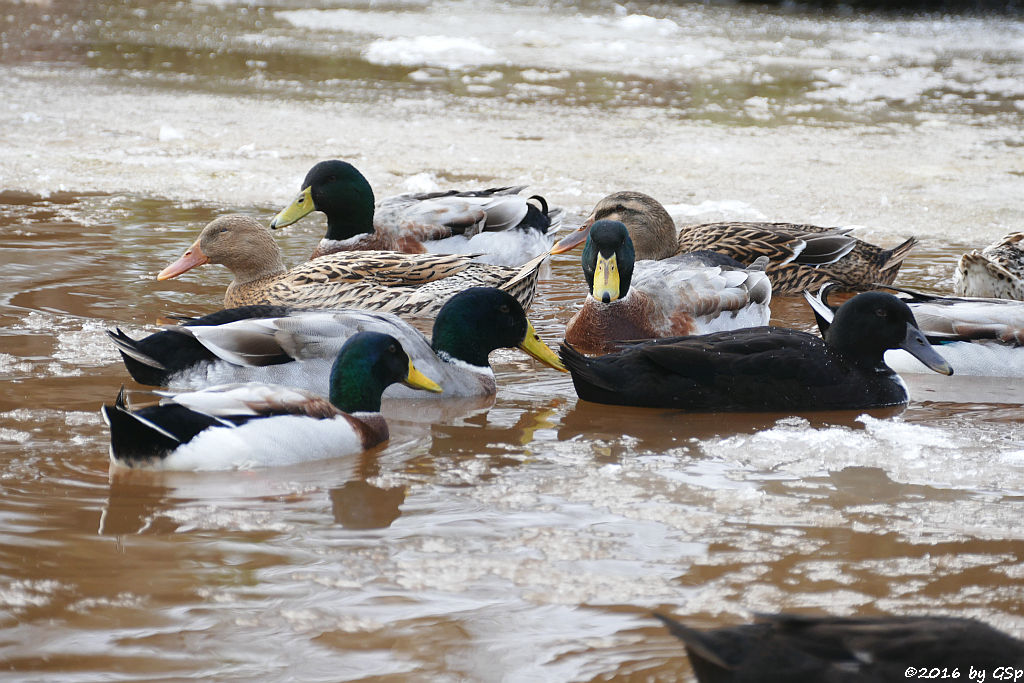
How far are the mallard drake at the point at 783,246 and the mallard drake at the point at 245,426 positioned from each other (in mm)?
3415

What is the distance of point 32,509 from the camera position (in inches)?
161

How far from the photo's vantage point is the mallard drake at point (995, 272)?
281 inches

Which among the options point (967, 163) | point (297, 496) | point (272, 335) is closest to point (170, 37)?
point (967, 163)

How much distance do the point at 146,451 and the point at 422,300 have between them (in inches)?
105

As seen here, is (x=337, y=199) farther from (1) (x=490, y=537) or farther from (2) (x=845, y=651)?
(2) (x=845, y=651)

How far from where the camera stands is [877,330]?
5.80m

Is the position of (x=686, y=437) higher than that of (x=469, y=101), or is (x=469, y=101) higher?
(x=469, y=101)

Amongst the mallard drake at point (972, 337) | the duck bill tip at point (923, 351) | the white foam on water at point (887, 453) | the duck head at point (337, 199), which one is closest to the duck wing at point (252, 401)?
the white foam on water at point (887, 453)

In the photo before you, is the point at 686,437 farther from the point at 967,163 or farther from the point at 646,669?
the point at 967,163

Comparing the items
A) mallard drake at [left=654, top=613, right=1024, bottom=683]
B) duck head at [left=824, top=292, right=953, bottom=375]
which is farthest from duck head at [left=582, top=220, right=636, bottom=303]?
mallard drake at [left=654, top=613, right=1024, bottom=683]

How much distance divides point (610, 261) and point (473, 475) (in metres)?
2.31

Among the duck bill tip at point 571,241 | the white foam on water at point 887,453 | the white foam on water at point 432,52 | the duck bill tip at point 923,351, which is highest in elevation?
the white foam on water at point 432,52

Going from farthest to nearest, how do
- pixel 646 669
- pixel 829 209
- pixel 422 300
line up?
pixel 829 209, pixel 422 300, pixel 646 669

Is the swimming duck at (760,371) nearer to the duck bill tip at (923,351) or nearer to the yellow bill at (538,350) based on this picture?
the duck bill tip at (923,351)
